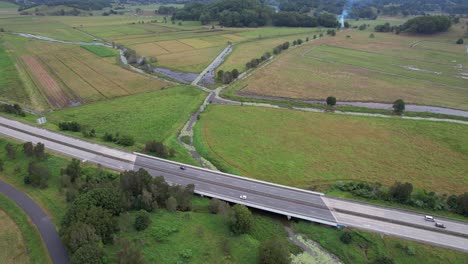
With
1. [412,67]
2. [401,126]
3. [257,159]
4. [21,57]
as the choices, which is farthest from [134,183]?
[412,67]

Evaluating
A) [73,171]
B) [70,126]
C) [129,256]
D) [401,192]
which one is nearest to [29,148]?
[70,126]

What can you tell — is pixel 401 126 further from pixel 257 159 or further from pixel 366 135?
pixel 257 159

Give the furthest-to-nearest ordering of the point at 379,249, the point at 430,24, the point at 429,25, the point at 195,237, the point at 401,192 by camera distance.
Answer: the point at 429,25 → the point at 430,24 → the point at 401,192 → the point at 195,237 → the point at 379,249

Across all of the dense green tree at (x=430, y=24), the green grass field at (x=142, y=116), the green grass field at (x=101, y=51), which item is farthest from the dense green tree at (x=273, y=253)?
the dense green tree at (x=430, y=24)

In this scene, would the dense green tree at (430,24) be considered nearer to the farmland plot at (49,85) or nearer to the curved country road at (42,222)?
the farmland plot at (49,85)

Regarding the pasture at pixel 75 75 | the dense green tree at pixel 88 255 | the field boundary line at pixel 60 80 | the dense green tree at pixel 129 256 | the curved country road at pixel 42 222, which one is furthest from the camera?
the pasture at pixel 75 75

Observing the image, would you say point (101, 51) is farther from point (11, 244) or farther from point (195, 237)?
point (195, 237)
